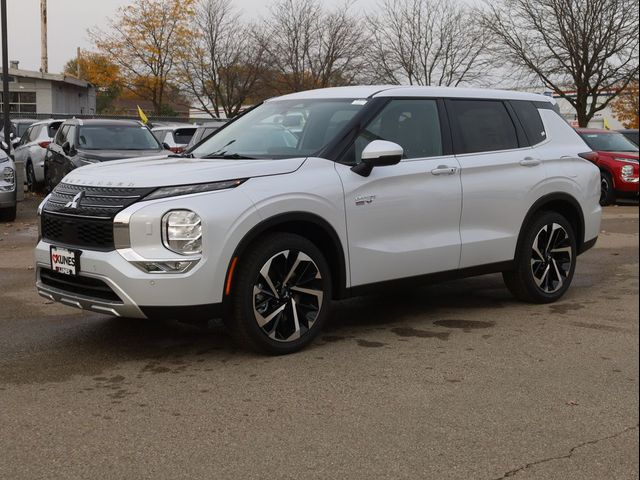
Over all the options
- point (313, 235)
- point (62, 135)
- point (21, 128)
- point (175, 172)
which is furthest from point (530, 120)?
point (21, 128)

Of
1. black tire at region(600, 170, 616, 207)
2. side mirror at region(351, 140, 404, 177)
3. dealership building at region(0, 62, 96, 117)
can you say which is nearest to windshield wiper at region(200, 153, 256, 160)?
side mirror at region(351, 140, 404, 177)

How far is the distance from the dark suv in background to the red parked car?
8.28 m

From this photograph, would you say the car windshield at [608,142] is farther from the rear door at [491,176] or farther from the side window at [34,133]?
the side window at [34,133]

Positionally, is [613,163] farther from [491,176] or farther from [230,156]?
[230,156]

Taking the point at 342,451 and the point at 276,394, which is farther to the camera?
the point at 276,394

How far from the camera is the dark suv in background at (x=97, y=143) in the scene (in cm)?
1423

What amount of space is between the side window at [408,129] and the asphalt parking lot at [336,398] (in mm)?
1305

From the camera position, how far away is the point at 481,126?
6539 millimetres

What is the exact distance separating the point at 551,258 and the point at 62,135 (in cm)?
1129

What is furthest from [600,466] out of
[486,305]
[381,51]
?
[381,51]

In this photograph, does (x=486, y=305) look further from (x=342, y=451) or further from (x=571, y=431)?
(x=342, y=451)

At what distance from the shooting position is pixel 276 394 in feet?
14.9

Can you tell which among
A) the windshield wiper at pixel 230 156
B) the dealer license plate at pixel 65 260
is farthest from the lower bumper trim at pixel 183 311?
the windshield wiper at pixel 230 156

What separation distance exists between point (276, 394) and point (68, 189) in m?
2.01
